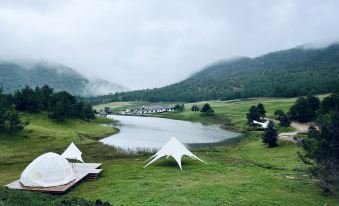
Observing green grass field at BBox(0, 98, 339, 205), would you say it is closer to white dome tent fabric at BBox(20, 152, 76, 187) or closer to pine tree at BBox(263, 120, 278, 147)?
pine tree at BBox(263, 120, 278, 147)

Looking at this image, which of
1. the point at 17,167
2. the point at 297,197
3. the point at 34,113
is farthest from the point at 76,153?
the point at 34,113

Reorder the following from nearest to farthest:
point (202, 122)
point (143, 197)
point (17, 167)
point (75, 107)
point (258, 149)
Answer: point (143, 197) → point (17, 167) → point (258, 149) → point (75, 107) → point (202, 122)

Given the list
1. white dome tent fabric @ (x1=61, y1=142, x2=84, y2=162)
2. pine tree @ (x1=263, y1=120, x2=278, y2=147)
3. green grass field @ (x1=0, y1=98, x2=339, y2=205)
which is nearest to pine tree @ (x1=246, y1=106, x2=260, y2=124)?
Result: green grass field @ (x1=0, y1=98, x2=339, y2=205)

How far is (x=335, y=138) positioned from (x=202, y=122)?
12757cm

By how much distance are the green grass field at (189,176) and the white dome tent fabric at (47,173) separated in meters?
2.10

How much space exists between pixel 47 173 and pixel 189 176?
57.1 feet

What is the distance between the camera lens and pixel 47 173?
42406mm

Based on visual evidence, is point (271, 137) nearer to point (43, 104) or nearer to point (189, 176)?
point (189, 176)

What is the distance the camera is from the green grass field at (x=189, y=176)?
36.3 m

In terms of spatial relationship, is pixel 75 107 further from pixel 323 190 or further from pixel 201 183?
pixel 323 190

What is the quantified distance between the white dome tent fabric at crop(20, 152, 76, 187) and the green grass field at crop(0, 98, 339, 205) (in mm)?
2097

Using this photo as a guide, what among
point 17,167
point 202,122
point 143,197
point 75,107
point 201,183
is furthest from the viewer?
point 202,122

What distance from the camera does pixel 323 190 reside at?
3928 centimetres

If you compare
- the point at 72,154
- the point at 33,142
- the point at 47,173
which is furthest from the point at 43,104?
the point at 47,173
